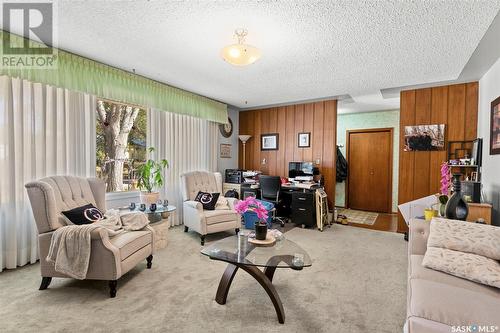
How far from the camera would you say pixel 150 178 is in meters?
3.94

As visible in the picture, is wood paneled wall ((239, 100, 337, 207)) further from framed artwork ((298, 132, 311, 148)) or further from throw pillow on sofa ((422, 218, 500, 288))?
throw pillow on sofa ((422, 218, 500, 288))

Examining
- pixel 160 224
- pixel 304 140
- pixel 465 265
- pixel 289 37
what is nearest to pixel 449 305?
pixel 465 265

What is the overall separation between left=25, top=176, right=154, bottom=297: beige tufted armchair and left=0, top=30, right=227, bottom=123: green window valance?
120 cm

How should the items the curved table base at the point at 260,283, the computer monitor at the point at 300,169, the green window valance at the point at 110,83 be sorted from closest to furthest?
1. the curved table base at the point at 260,283
2. the green window valance at the point at 110,83
3. the computer monitor at the point at 300,169

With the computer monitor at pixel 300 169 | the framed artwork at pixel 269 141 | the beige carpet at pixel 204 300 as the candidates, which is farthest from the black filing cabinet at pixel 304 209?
the framed artwork at pixel 269 141

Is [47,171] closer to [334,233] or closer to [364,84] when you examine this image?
[334,233]

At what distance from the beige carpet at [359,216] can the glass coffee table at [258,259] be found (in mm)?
3350

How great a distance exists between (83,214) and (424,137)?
4768 mm

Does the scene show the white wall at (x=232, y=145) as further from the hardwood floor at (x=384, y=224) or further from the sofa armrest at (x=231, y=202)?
the hardwood floor at (x=384, y=224)

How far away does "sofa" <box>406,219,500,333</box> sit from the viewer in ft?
3.84

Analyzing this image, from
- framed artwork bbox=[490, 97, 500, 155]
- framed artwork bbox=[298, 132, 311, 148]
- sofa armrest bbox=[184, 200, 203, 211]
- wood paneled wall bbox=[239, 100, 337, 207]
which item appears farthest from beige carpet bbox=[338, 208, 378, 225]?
sofa armrest bbox=[184, 200, 203, 211]

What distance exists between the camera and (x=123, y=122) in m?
3.85

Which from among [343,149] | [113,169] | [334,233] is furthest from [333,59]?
[343,149]

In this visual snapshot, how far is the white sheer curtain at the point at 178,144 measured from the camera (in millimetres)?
4117
